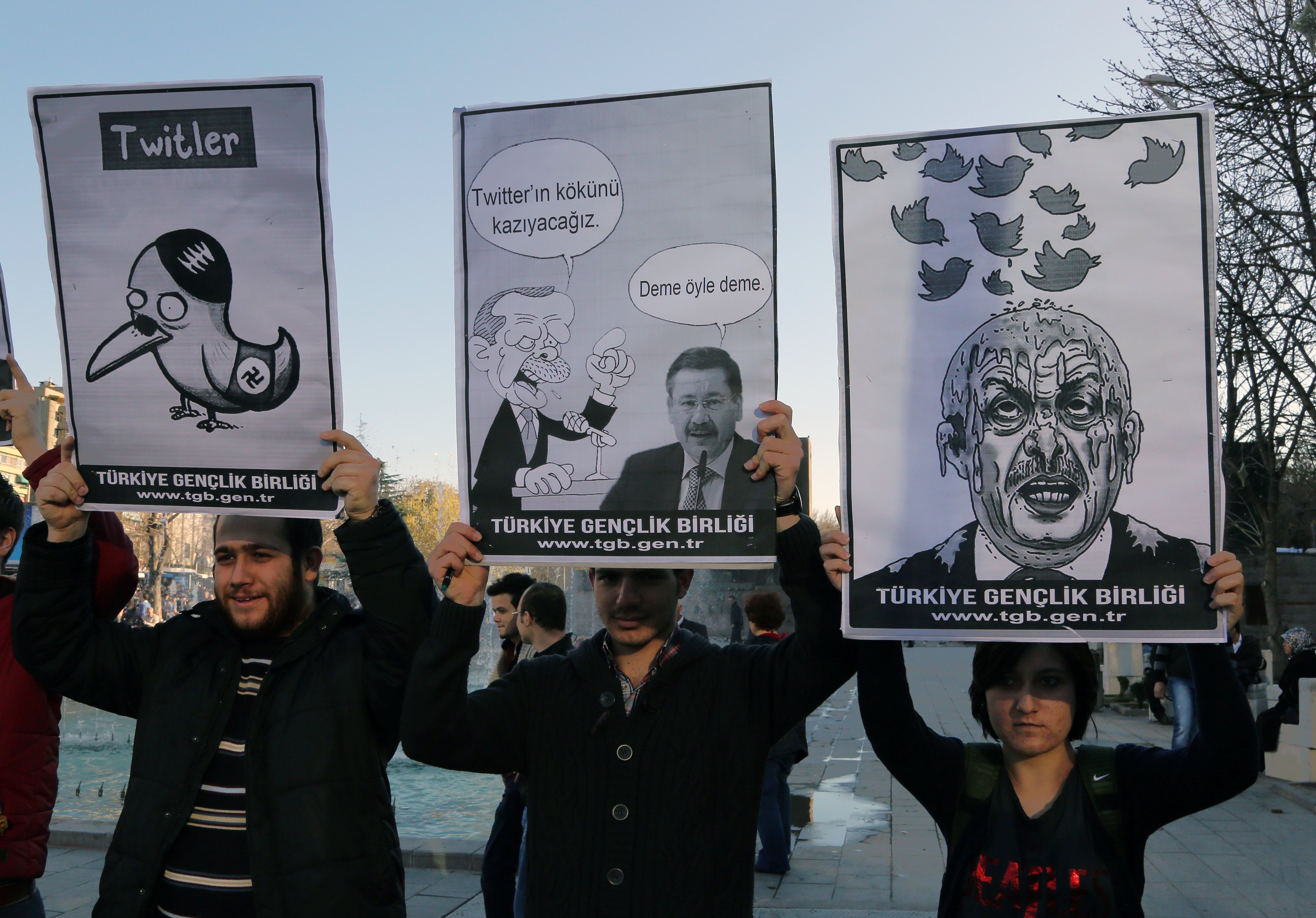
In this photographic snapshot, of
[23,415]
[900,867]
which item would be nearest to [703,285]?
[23,415]

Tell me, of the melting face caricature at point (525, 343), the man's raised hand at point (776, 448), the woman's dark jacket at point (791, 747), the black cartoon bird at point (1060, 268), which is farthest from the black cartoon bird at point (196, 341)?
the woman's dark jacket at point (791, 747)

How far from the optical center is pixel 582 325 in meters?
2.80

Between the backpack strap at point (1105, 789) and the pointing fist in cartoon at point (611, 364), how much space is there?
4.65 ft

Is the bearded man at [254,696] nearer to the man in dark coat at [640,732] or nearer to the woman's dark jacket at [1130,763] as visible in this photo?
the man in dark coat at [640,732]

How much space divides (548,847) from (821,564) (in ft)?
3.15

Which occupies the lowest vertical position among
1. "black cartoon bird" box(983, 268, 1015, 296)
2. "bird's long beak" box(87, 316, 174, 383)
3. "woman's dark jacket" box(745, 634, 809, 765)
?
"woman's dark jacket" box(745, 634, 809, 765)

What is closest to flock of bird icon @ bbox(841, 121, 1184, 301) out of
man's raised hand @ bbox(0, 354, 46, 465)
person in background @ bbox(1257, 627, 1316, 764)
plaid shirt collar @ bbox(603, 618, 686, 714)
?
plaid shirt collar @ bbox(603, 618, 686, 714)

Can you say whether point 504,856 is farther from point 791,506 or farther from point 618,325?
point 618,325

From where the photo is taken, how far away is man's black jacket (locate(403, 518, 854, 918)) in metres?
2.66

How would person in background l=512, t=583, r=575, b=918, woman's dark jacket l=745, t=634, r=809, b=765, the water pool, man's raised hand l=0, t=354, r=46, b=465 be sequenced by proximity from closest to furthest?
man's raised hand l=0, t=354, r=46, b=465 → person in background l=512, t=583, r=575, b=918 → woman's dark jacket l=745, t=634, r=809, b=765 → the water pool

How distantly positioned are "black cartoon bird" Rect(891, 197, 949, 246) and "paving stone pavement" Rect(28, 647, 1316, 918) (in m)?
4.22

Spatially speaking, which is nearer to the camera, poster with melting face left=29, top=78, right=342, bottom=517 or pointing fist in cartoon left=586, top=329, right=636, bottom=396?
pointing fist in cartoon left=586, top=329, right=636, bottom=396

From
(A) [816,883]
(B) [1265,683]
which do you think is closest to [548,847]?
(A) [816,883]

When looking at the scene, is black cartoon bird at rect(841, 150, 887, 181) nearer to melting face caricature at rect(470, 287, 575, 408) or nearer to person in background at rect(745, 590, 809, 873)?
melting face caricature at rect(470, 287, 575, 408)
